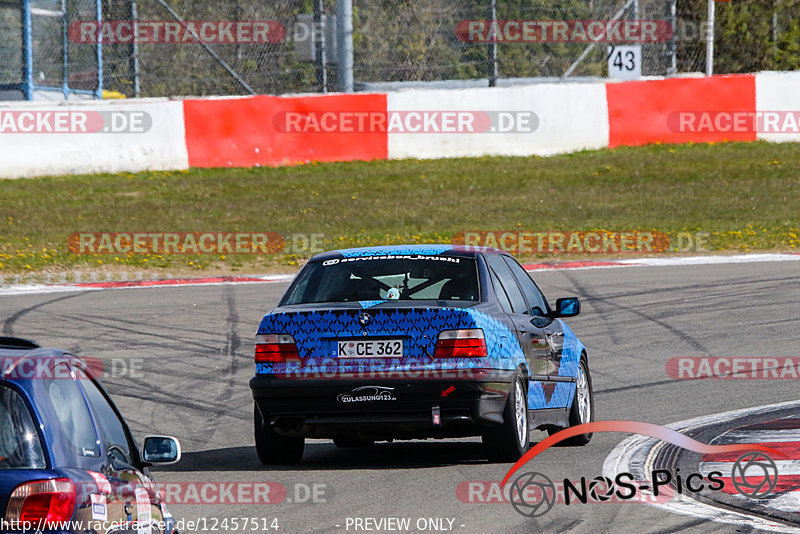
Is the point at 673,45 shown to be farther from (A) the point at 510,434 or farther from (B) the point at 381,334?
(B) the point at 381,334

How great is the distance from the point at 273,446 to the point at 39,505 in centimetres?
441

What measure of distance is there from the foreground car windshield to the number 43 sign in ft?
61.7

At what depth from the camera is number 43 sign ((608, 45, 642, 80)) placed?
26141 millimetres

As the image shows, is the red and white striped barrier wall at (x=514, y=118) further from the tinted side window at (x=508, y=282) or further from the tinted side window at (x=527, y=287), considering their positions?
the tinted side window at (x=508, y=282)

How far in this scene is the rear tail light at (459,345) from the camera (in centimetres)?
759

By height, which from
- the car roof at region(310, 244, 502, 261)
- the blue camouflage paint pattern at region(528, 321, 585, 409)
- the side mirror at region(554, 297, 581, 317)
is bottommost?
the blue camouflage paint pattern at region(528, 321, 585, 409)

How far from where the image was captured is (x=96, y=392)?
469cm

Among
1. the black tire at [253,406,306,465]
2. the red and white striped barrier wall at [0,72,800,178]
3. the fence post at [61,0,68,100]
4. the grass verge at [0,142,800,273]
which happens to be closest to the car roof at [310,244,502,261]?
the black tire at [253,406,306,465]

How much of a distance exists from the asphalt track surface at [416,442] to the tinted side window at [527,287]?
1073 mm
